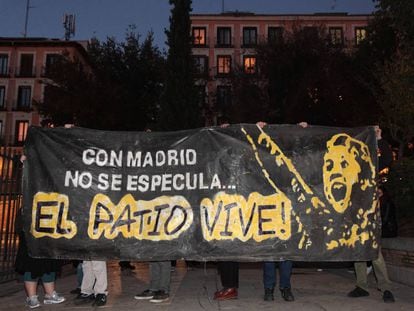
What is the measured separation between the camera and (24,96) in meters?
45.6

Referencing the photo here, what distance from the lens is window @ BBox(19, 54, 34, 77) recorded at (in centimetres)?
4578

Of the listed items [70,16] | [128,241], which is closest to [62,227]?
[128,241]

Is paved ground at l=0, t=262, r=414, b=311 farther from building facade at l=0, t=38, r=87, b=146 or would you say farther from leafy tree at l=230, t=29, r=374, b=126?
building facade at l=0, t=38, r=87, b=146

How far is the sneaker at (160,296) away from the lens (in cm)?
595

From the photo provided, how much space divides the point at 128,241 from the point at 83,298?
3.53 feet

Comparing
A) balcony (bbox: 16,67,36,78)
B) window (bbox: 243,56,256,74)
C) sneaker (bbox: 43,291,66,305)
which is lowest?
sneaker (bbox: 43,291,66,305)

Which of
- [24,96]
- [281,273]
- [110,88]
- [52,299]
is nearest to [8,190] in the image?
[52,299]

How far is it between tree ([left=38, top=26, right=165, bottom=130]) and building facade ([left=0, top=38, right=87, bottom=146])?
15999 mm

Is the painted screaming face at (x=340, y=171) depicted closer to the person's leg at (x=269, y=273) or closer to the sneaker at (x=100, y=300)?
the person's leg at (x=269, y=273)

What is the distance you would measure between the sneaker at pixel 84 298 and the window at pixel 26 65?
44390 millimetres

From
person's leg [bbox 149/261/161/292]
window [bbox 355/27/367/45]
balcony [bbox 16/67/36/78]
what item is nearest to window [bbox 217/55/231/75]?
window [bbox 355/27/367/45]

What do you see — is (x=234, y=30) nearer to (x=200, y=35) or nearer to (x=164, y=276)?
(x=200, y=35)

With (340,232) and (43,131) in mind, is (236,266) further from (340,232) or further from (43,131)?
(43,131)

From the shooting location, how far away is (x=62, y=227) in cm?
576
